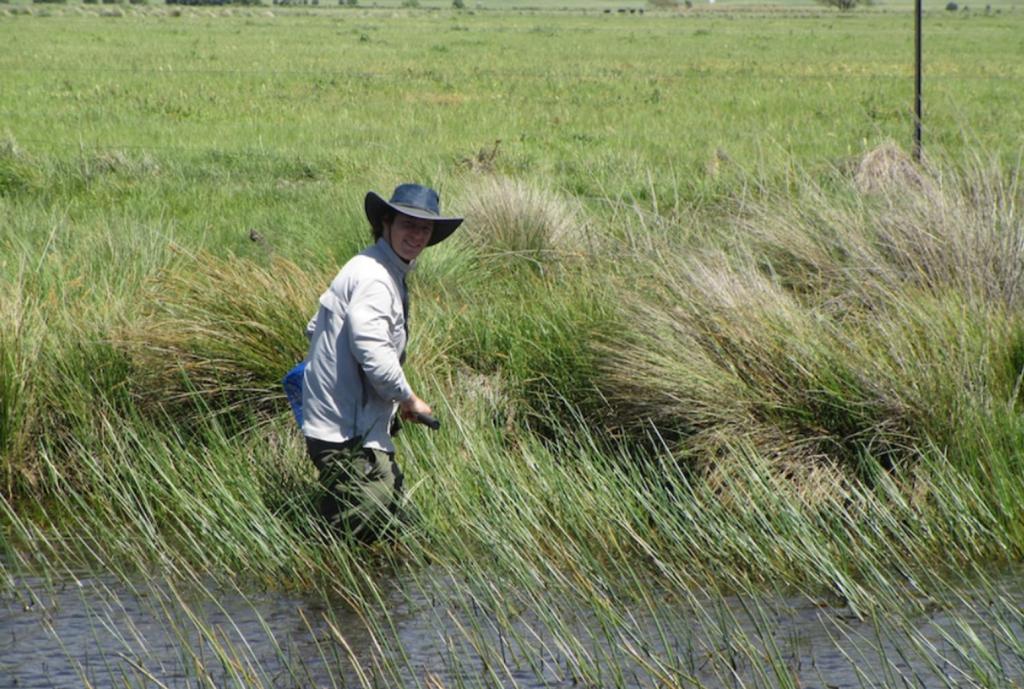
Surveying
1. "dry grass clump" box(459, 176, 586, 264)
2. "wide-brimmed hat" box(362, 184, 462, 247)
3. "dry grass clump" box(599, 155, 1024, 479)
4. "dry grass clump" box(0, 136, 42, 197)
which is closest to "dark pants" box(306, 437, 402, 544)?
"wide-brimmed hat" box(362, 184, 462, 247)

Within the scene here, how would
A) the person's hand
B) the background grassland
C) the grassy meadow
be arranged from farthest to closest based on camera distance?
the background grassland → the person's hand → the grassy meadow

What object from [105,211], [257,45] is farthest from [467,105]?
[257,45]

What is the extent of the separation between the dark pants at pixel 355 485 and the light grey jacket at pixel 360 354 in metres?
0.04

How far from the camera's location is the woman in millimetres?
5051

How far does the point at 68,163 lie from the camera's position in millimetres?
13867

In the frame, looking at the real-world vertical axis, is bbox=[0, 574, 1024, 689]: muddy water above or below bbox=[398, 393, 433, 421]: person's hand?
below

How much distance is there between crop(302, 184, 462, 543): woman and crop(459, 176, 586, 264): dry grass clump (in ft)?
13.1

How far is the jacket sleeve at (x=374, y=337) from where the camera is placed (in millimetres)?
5016

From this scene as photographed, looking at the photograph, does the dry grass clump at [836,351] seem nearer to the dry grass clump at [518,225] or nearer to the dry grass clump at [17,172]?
the dry grass clump at [518,225]

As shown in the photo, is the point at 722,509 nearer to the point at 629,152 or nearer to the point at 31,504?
the point at 31,504

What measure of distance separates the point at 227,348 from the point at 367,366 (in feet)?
6.55

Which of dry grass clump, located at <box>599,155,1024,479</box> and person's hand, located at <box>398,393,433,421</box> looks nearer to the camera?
person's hand, located at <box>398,393,433,421</box>

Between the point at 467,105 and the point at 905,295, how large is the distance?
1600 cm

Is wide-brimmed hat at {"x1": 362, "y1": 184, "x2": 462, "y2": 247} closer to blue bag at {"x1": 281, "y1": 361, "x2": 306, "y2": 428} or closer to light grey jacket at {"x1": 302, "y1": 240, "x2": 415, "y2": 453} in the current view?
light grey jacket at {"x1": 302, "y1": 240, "x2": 415, "y2": 453}
